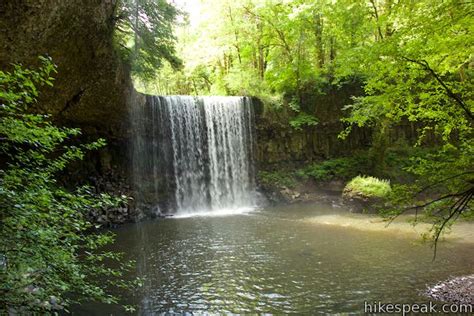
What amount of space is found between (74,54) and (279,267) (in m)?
8.15

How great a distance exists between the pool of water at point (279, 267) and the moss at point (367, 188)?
2.70 metres

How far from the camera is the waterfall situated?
15.0 meters

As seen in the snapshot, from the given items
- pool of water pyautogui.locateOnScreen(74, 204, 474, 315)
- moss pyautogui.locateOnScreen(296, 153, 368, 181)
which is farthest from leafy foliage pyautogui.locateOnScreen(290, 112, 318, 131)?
pool of water pyautogui.locateOnScreen(74, 204, 474, 315)

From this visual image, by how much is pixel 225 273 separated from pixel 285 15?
580 inches

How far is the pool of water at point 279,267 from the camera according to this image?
19.4 feet

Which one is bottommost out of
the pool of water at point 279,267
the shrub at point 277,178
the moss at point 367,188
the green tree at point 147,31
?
the pool of water at point 279,267

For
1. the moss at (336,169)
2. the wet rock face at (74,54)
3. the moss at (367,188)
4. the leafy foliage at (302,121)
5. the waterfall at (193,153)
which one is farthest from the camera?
the leafy foliage at (302,121)

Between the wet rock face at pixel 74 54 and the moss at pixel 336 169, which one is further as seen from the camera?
the moss at pixel 336 169

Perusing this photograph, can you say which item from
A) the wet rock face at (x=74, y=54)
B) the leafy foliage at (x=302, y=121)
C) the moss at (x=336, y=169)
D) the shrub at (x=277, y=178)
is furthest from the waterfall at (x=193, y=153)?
the moss at (x=336, y=169)

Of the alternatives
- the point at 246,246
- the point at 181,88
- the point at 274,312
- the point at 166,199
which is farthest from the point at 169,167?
the point at 181,88

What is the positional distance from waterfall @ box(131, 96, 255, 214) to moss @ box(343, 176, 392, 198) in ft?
15.1

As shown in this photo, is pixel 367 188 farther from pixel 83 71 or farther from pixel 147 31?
pixel 83 71

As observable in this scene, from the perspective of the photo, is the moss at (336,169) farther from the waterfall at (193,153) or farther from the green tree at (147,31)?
the green tree at (147,31)

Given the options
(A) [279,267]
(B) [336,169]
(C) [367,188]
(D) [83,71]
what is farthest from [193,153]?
(A) [279,267]
